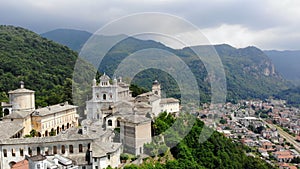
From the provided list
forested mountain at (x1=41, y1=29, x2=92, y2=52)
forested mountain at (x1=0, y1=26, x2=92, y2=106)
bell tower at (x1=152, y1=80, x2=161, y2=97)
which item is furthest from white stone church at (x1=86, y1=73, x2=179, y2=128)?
forested mountain at (x1=41, y1=29, x2=92, y2=52)

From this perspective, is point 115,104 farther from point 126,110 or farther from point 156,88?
point 156,88

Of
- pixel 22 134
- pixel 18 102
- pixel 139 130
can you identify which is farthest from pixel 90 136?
pixel 18 102

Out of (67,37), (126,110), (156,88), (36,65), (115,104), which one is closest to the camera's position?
(126,110)

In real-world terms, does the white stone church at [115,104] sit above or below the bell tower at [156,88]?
below

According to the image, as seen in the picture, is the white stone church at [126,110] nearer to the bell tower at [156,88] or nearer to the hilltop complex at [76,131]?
the hilltop complex at [76,131]

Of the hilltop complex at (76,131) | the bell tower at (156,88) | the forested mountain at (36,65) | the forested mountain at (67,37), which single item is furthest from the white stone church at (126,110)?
the forested mountain at (67,37)

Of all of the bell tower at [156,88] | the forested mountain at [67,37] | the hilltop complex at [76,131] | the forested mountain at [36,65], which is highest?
the forested mountain at [67,37]

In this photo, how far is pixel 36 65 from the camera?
44.8 meters

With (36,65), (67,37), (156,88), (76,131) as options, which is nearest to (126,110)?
(76,131)

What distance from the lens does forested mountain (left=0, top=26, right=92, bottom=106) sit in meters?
37.6

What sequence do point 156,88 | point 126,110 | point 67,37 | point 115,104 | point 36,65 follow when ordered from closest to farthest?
point 126,110 → point 115,104 → point 156,88 → point 36,65 → point 67,37

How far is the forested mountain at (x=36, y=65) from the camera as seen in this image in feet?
123

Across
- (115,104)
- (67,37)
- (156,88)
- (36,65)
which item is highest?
(67,37)

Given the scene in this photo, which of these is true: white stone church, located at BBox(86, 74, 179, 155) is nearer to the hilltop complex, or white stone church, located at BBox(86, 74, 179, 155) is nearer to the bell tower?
the hilltop complex
